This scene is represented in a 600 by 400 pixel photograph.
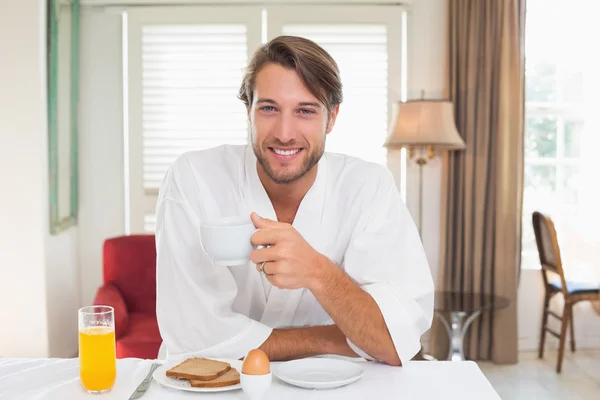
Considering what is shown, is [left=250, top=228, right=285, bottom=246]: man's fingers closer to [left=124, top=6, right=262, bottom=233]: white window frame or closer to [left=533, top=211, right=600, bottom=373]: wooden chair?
[left=533, top=211, right=600, bottom=373]: wooden chair

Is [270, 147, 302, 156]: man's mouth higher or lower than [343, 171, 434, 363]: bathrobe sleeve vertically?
higher

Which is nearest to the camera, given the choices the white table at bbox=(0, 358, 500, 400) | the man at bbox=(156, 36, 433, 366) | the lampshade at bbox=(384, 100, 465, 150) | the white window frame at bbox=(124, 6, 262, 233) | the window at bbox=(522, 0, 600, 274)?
the white table at bbox=(0, 358, 500, 400)

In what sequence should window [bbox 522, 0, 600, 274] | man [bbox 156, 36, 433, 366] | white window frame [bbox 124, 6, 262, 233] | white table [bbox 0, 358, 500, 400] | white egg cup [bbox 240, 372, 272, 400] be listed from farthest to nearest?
1. window [bbox 522, 0, 600, 274]
2. white window frame [bbox 124, 6, 262, 233]
3. man [bbox 156, 36, 433, 366]
4. white table [bbox 0, 358, 500, 400]
5. white egg cup [bbox 240, 372, 272, 400]

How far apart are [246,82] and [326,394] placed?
787 mm

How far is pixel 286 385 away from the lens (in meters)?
1.41

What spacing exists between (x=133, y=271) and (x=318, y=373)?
2469 millimetres

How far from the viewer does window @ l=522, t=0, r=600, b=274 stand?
474 cm

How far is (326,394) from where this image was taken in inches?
53.6

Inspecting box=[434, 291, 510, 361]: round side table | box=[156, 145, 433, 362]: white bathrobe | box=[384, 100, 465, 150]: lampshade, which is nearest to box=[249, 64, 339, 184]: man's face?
box=[156, 145, 433, 362]: white bathrobe

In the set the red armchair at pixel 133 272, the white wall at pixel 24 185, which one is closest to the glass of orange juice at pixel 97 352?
the red armchair at pixel 133 272

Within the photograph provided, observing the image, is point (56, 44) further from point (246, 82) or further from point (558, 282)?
point (558, 282)

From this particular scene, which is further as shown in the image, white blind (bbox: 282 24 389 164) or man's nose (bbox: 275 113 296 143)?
white blind (bbox: 282 24 389 164)

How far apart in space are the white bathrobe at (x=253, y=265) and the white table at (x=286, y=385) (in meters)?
0.09

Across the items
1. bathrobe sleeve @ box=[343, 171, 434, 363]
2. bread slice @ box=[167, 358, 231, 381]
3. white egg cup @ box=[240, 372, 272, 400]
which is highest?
bathrobe sleeve @ box=[343, 171, 434, 363]
